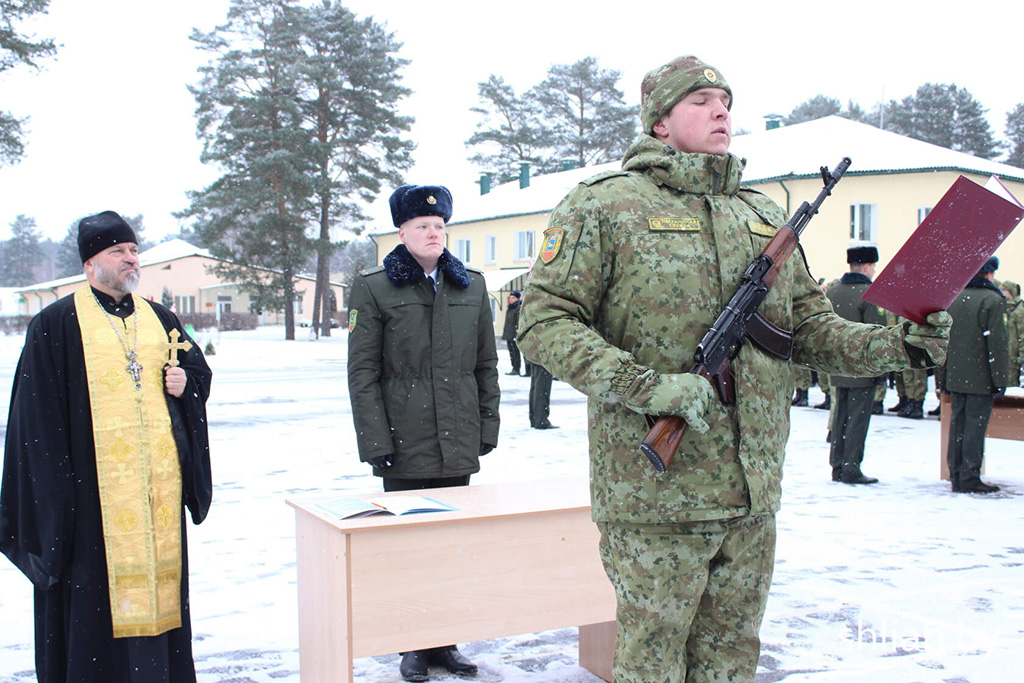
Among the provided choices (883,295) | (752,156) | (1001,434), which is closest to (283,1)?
(752,156)

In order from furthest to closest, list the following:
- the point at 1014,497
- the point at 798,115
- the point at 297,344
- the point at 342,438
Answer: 1. the point at 798,115
2. the point at 297,344
3. the point at 342,438
4. the point at 1014,497

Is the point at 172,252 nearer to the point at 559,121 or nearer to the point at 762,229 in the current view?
the point at 559,121

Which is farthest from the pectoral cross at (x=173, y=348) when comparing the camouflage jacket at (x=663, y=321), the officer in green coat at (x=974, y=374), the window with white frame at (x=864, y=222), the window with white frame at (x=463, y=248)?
the window with white frame at (x=463, y=248)

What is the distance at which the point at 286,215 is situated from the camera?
140 ft

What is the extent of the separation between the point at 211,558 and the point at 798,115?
72.5 metres

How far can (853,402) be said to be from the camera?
8461 millimetres

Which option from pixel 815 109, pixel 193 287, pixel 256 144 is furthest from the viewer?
pixel 193 287

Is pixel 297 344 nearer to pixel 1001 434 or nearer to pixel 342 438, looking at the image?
pixel 342 438

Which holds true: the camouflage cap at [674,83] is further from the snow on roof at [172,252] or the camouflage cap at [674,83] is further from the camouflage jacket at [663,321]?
the snow on roof at [172,252]

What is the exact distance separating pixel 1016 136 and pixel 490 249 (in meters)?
39.3

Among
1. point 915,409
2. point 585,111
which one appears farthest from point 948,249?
point 585,111

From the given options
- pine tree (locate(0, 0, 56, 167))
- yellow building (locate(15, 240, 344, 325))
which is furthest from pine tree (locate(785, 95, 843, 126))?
pine tree (locate(0, 0, 56, 167))

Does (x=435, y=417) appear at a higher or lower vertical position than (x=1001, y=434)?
higher

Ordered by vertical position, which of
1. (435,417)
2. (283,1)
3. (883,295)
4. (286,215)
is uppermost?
(283,1)
